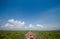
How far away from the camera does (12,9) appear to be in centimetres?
283

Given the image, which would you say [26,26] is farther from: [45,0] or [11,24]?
[45,0]

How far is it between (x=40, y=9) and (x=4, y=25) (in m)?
0.76

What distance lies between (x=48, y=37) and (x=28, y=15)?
573mm

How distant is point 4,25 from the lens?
2.79 m

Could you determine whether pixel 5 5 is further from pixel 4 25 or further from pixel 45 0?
pixel 45 0

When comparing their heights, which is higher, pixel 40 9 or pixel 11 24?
pixel 40 9

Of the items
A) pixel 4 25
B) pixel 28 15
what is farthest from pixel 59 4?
pixel 4 25

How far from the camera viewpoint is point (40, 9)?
2838 mm

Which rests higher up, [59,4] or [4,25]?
[59,4]

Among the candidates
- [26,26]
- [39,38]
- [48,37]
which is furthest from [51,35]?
[26,26]

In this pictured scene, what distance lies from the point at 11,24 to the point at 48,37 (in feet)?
2.48

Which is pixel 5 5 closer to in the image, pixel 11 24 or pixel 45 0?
pixel 11 24

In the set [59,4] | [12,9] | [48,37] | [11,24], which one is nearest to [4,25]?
[11,24]

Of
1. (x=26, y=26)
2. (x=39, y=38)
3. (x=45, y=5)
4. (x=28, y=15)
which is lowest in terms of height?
(x=39, y=38)
